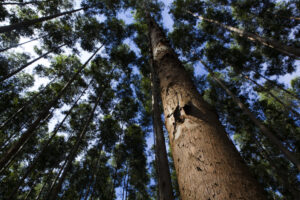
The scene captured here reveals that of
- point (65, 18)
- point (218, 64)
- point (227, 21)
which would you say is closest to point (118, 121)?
point (65, 18)

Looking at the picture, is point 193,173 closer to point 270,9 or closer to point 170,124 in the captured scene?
point 170,124

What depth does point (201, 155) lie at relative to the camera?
504 mm

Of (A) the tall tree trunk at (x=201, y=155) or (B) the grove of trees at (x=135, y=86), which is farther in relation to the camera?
(B) the grove of trees at (x=135, y=86)

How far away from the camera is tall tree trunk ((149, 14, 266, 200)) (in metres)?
0.40

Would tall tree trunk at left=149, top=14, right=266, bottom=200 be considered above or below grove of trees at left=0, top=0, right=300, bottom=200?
below

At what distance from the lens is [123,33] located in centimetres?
Result: 1101

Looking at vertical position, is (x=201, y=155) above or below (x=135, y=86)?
below

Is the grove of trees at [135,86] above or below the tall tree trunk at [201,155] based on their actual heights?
above

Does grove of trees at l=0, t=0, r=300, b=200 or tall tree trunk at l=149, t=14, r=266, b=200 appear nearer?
tall tree trunk at l=149, t=14, r=266, b=200

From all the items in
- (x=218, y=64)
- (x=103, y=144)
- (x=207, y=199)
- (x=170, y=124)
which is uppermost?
(x=218, y=64)

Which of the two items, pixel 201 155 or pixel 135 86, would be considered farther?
pixel 135 86

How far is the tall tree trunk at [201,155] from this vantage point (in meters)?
0.40

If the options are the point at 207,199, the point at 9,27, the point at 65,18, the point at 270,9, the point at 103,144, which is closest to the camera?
the point at 207,199

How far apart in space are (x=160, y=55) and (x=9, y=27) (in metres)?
5.72
